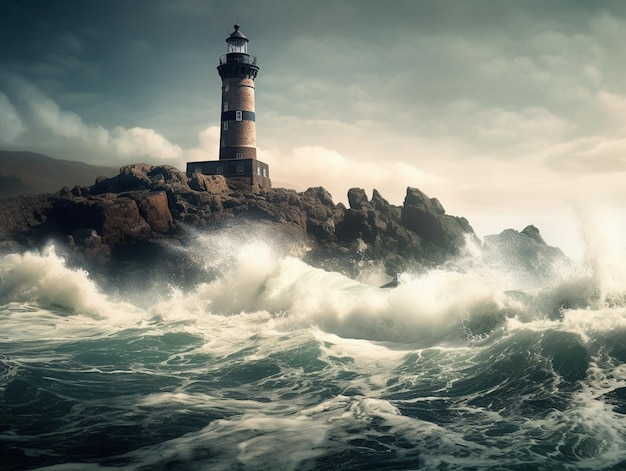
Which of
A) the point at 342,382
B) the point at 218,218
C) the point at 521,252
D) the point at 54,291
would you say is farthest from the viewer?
the point at 521,252

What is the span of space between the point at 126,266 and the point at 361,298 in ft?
66.0

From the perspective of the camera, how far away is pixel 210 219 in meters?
33.4

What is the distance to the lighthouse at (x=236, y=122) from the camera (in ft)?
131

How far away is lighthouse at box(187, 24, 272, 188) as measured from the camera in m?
39.9

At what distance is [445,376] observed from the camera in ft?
29.6

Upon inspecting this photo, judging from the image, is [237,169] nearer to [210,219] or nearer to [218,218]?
[218,218]

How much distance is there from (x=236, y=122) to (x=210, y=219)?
1062cm

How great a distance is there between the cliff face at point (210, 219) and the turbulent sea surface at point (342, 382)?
A: 48.2 ft

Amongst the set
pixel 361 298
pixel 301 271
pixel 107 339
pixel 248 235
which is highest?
pixel 248 235

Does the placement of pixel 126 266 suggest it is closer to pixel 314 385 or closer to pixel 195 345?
pixel 195 345

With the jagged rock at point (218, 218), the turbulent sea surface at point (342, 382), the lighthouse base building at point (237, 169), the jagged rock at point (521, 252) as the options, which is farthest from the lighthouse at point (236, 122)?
the turbulent sea surface at point (342, 382)

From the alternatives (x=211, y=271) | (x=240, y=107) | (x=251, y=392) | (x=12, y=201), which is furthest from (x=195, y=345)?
(x=240, y=107)

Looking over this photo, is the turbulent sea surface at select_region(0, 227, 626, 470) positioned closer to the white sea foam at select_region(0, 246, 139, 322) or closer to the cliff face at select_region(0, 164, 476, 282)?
the white sea foam at select_region(0, 246, 139, 322)

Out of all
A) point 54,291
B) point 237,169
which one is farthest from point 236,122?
point 54,291
